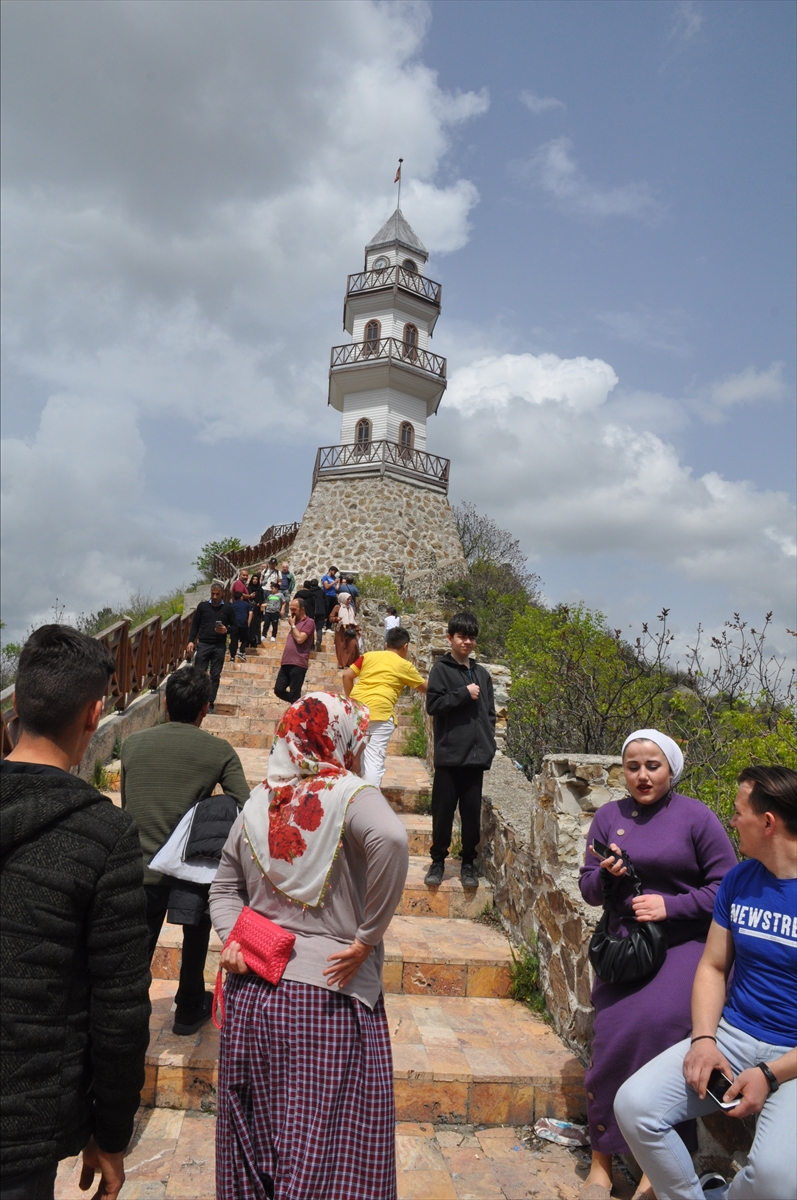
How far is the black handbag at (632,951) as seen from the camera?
259 cm

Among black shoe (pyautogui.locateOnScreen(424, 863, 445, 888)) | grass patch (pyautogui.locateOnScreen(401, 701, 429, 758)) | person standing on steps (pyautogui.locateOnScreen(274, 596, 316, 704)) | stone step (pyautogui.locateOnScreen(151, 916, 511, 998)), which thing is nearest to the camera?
stone step (pyautogui.locateOnScreen(151, 916, 511, 998))

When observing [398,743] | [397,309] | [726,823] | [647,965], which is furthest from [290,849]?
[397,309]

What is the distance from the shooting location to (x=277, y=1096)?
6.14 ft

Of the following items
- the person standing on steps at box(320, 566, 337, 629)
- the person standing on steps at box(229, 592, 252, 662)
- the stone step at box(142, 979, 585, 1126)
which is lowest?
the stone step at box(142, 979, 585, 1126)

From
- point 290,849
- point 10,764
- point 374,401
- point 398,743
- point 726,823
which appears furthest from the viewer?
point 374,401

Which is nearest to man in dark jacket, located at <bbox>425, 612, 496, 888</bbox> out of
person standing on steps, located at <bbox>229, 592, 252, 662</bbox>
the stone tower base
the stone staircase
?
the stone staircase

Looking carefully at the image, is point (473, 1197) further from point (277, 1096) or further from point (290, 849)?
point (290, 849)

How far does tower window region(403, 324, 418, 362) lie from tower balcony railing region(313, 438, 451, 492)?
10.2ft

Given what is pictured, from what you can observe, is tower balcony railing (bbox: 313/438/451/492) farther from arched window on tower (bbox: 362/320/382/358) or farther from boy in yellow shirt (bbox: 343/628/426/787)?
boy in yellow shirt (bbox: 343/628/426/787)

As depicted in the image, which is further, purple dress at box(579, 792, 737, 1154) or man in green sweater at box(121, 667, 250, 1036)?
man in green sweater at box(121, 667, 250, 1036)

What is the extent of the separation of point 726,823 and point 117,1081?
16.9ft

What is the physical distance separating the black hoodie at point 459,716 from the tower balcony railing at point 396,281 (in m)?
23.2

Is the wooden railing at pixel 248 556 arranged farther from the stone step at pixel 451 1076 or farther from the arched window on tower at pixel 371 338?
the stone step at pixel 451 1076

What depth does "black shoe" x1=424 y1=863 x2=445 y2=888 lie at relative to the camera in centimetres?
469
